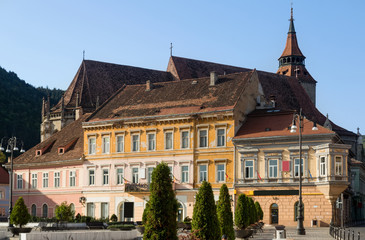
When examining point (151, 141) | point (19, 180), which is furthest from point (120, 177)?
point (19, 180)

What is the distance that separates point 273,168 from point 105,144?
63.7 ft

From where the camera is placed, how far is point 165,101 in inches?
2768

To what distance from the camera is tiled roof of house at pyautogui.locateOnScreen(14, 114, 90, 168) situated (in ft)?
250

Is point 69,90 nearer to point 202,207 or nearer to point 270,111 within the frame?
point 270,111

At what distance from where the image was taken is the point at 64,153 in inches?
3041

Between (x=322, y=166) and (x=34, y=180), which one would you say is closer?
(x=322, y=166)

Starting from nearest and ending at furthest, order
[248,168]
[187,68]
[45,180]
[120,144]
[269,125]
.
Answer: [248,168]
[269,125]
[120,144]
[45,180]
[187,68]

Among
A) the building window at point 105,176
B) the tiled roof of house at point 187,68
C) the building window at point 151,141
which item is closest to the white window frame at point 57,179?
the building window at point 105,176

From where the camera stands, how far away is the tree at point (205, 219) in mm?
27672

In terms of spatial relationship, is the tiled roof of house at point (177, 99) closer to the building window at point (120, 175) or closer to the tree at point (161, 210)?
the building window at point (120, 175)

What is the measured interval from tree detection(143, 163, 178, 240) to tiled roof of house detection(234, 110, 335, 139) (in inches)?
1399

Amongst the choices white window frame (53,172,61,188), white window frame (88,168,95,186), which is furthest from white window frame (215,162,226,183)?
white window frame (53,172,61,188)

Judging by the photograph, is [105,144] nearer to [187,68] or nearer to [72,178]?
[72,178]

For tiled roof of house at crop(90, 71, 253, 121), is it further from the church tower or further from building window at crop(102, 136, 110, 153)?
the church tower
